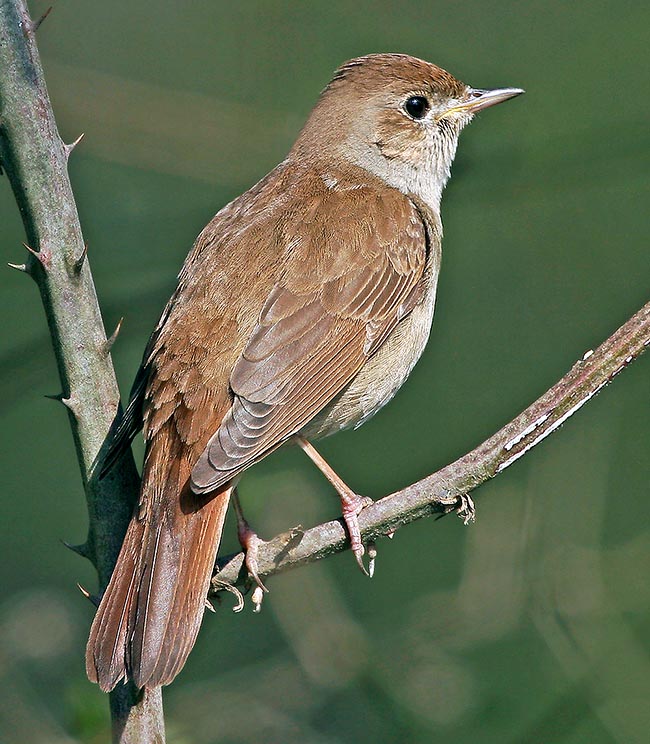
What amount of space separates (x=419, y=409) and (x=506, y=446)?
11.4 ft

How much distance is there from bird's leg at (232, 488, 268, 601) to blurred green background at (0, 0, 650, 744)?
0.73 m

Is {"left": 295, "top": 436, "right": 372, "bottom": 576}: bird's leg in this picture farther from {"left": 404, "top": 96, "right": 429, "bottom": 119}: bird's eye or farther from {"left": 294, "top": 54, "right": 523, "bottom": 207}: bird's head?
{"left": 404, "top": 96, "right": 429, "bottom": 119}: bird's eye

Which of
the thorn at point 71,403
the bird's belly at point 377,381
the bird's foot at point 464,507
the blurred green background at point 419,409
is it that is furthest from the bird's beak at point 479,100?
the thorn at point 71,403

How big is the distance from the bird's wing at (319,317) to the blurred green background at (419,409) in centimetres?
93

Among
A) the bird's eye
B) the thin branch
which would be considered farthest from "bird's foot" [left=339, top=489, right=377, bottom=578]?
the bird's eye

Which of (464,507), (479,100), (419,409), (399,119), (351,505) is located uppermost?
(479,100)

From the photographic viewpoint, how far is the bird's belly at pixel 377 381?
13.8ft

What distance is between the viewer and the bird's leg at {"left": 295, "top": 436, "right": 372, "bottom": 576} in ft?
11.9

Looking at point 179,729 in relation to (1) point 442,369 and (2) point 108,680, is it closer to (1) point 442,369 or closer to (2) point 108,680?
(2) point 108,680

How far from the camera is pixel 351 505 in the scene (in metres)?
4.01

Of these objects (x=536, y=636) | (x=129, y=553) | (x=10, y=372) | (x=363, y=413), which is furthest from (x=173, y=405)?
(x=536, y=636)

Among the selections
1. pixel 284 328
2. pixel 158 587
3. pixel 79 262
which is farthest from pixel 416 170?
pixel 158 587

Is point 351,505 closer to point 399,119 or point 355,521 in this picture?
point 355,521

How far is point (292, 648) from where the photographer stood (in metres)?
5.09
